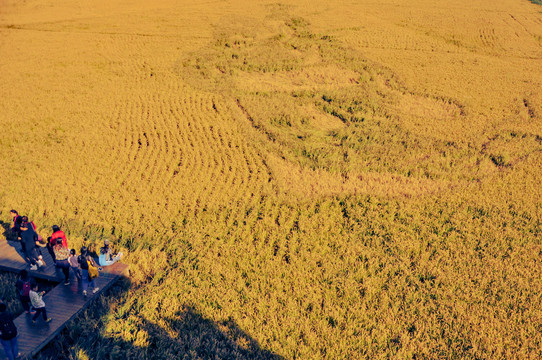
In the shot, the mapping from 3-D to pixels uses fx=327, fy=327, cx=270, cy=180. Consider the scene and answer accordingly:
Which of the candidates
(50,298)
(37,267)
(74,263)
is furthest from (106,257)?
(37,267)

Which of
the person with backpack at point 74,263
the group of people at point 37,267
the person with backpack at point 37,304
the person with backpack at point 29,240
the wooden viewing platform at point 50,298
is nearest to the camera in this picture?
the group of people at point 37,267

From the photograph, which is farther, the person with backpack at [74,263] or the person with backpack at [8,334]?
the person with backpack at [74,263]

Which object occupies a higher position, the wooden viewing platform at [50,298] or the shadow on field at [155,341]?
the wooden viewing platform at [50,298]

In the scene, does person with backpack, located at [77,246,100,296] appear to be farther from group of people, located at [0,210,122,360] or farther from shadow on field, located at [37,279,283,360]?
shadow on field, located at [37,279,283,360]

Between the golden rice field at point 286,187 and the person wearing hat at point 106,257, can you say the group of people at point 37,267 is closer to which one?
the person wearing hat at point 106,257

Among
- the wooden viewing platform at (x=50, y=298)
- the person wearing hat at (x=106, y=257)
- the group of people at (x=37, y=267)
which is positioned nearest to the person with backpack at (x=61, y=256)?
the group of people at (x=37, y=267)

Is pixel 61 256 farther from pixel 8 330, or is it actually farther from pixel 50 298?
pixel 8 330

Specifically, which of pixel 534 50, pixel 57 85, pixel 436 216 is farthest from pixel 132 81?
pixel 534 50
